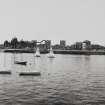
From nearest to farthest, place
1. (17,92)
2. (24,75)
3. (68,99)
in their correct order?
(68,99)
(17,92)
(24,75)

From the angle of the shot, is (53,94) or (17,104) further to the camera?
(53,94)

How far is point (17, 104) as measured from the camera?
1215 inches

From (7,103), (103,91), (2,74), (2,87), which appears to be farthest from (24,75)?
(7,103)

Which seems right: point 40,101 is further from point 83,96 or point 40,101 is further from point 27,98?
point 83,96

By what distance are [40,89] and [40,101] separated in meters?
9.26

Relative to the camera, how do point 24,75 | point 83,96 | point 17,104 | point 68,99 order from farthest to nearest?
1. point 24,75
2. point 83,96
3. point 68,99
4. point 17,104

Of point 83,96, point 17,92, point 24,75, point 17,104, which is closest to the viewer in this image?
point 17,104

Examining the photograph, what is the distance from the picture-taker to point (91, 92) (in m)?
39.5

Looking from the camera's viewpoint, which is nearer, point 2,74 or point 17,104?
point 17,104

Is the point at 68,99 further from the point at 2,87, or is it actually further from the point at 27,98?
the point at 2,87

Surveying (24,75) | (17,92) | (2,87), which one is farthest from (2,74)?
(17,92)

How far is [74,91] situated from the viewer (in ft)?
132

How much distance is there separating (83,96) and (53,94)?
4708mm

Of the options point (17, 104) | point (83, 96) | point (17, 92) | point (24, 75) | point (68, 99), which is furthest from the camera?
point (24, 75)
